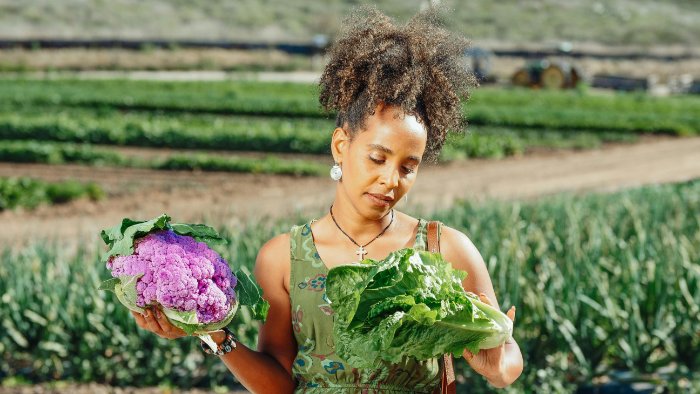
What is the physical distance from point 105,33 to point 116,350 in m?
47.7

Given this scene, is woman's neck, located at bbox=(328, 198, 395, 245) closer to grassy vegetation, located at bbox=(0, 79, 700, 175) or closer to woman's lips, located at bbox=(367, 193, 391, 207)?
woman's lips, located at bbox=(367, 193, 391, 207)

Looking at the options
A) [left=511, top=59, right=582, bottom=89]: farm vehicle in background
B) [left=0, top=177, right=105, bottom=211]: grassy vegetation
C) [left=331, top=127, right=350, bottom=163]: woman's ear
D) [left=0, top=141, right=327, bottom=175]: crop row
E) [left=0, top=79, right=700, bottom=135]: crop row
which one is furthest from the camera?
[left=511, top=59, right=582, bottom=89]: farm vehicle in background

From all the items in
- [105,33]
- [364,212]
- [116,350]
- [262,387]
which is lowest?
[105,33]

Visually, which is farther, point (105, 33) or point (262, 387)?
point (105, 33)

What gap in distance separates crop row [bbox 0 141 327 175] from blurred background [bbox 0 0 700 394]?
32 millimetres

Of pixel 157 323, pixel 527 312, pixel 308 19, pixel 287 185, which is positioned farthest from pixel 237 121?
pixel 308 19

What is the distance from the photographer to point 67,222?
12297mm

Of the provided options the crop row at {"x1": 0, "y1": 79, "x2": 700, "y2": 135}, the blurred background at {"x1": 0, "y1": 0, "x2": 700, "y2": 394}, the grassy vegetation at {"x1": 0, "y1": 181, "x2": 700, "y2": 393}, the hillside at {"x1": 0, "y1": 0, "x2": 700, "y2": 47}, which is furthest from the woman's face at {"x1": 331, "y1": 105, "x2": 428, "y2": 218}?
the hillside at {"x1": 0, "y1": 0, "x2": 700, "y2": 47}

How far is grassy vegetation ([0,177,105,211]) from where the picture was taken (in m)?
12.9

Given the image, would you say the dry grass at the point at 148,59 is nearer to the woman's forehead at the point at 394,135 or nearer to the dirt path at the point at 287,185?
the dirt path at the point at 287,185

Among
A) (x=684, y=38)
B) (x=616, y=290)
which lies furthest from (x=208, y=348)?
(x=684, y=38)

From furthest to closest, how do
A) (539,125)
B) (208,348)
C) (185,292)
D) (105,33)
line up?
(105,33)
(539,125)
(208,348)
(185,292)

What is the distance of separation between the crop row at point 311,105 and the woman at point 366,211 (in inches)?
692

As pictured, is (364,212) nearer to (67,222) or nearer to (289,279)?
(289,279)
